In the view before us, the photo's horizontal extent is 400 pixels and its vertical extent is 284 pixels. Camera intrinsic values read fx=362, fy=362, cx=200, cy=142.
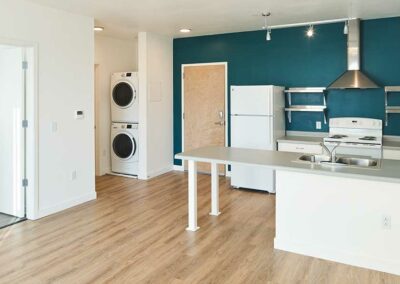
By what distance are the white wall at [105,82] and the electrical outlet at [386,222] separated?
4.95 m

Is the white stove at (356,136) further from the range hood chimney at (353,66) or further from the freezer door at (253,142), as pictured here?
the freezer door at (253,142)

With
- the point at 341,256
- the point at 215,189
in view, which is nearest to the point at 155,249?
the point at 215,189

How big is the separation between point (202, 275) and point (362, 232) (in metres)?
1.36

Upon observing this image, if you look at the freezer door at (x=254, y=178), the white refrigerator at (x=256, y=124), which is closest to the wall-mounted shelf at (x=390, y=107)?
the white refrigerator at (x=256, y=124)

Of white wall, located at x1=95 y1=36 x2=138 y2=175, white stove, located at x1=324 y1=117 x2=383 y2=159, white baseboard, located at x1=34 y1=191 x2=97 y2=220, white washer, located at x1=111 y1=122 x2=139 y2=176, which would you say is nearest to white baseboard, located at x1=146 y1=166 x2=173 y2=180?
white washer, located at x1=111 y1=122 x2=139 y2=176

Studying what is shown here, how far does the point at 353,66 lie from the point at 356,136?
1.00m

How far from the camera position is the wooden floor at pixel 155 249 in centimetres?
286

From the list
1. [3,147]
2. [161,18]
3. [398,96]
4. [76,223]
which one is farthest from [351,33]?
[3,147]

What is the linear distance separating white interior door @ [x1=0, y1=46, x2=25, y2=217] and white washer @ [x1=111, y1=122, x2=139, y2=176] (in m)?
2.26

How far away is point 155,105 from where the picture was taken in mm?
6367

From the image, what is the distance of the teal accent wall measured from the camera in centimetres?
509

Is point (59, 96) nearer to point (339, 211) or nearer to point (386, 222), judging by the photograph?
point (339, 211)

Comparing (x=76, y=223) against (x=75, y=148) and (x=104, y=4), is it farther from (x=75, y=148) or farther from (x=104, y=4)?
(x=104, y=4)

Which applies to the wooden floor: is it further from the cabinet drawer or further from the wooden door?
the wooden door
